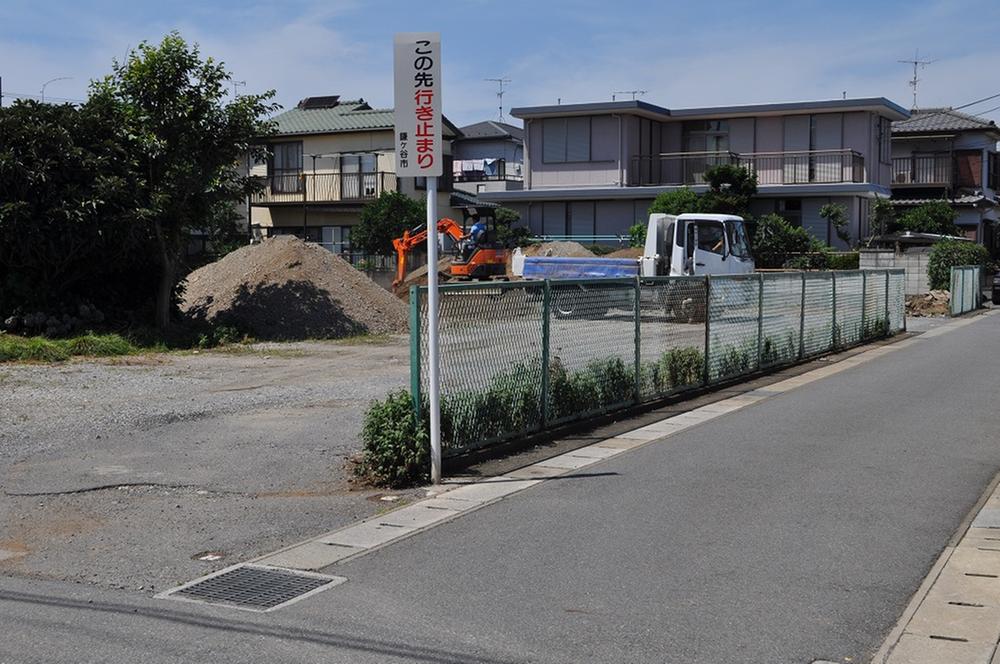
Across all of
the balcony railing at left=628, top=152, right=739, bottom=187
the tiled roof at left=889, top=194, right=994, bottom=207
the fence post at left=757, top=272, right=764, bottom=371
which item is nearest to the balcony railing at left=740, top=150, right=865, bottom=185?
the balcony railing at left=628, top=152, right=739, bottom=187

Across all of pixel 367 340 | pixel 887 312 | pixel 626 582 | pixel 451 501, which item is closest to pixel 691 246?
pixel 887 312

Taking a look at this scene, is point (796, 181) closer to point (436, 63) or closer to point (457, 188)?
point (457, 188)

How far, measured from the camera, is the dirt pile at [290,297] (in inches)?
920

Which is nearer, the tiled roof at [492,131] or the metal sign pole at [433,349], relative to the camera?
the metal sign pole at [433,349]

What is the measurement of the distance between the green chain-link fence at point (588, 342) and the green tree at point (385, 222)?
22218mm

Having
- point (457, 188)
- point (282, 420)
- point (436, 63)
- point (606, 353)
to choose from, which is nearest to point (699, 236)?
point (606, 353)

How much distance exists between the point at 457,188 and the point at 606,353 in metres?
40.3

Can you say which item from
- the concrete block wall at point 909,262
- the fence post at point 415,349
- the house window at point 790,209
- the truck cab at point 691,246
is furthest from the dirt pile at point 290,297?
the house window at point 790,209

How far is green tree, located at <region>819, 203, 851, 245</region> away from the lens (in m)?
39.2

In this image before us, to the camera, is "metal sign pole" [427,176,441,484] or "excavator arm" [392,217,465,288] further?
"excavator arm" [392,217,465,288]

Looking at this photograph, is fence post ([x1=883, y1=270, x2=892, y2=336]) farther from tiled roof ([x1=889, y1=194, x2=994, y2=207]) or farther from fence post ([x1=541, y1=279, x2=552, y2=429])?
tiled roof ([x1=889, y1=194, x2=994, y2=207])

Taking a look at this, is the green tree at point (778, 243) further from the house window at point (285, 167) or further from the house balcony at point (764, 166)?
the house window at point (285, 167)

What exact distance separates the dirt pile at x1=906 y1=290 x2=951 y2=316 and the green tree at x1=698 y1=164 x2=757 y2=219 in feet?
22.7

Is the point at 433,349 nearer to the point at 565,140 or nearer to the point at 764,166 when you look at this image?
the point at 764,166
